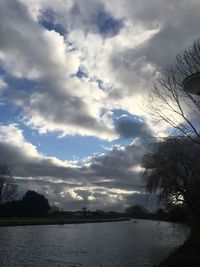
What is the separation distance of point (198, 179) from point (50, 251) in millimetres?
17230

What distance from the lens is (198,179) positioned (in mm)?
35531

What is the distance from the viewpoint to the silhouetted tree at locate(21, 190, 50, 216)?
13471 centimetres

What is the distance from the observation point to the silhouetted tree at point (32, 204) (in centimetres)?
13471

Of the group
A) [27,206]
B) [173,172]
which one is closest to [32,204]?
[27,206]

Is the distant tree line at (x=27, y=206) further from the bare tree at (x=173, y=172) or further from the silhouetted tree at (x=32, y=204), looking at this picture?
the bare tree at (x=173, y=172)

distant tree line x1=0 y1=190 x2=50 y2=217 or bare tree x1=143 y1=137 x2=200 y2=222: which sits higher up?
distant tree line x1=0 y1=190 x2=50 y2=217

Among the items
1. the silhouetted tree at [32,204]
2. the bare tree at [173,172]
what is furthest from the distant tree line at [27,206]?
the bare tree at [173,172]

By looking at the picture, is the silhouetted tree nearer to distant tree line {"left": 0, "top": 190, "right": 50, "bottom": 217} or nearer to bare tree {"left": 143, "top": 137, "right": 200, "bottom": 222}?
distant tree line {"left": 0, "top": 190, "right": 50, "bottom": 217}

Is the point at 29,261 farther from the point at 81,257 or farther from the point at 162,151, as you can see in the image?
the point at 162,151

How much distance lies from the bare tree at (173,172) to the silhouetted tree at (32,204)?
95.8 meters

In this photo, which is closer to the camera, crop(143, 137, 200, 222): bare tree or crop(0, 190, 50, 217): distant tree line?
crop(143, 137, 200, 222): bare tree

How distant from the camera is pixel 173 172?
40.3 m

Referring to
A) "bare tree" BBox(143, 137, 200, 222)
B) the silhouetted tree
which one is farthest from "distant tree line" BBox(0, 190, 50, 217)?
"bare tree" BBox(143, 137, 200, 222)

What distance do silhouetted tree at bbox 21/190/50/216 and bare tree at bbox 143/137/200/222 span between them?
95838mm
